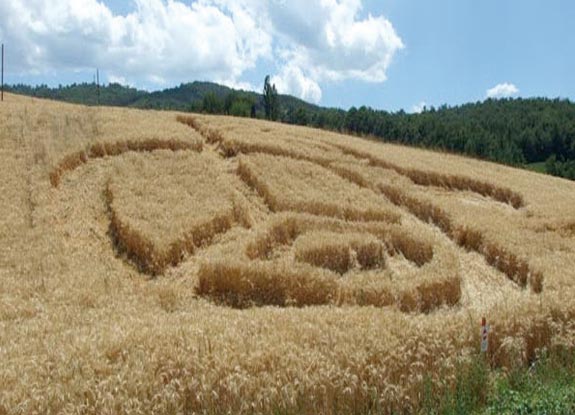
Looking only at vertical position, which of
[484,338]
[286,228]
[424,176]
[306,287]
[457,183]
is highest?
[424,176]

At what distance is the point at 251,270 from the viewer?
14.8m

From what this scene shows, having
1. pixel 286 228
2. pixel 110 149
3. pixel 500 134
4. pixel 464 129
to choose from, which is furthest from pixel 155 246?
pixel 500 134

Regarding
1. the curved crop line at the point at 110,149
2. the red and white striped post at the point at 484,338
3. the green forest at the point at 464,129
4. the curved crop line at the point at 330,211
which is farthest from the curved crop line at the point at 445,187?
the green forest at the point at 464,129

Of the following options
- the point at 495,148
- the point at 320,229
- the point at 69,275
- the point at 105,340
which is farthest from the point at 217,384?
the point at 495,148

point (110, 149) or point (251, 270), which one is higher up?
point (110, 149)

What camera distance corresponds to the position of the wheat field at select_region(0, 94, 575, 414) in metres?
8.61

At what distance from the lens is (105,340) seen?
9430 millimetres

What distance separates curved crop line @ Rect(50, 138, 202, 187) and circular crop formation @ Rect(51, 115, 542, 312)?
0.19ft

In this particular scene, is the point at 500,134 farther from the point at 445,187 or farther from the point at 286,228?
the point at 286,228

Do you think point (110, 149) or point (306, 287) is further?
point (110, 149)

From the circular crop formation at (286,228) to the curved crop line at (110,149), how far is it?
6cm

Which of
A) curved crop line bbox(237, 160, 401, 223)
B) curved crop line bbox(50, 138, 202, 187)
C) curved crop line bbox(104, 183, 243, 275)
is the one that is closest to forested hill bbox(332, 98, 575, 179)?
curved crop line bbox(50, 138, 202, 187)

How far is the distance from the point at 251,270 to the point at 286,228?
4402 mm

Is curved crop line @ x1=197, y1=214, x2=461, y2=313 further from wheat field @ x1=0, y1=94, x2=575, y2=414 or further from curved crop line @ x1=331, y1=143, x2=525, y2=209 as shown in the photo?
curved crop line @ x1=331, y1=143, x2=525, y2=209
